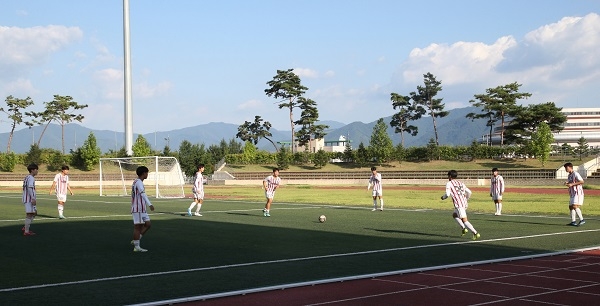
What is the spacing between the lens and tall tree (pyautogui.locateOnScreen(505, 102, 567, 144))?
320 ft

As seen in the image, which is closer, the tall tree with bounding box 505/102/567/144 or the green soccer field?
the green soccer field

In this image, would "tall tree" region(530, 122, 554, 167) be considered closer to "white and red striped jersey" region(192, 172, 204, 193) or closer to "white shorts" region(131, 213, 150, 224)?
"white and red striped jersey" region(192, 172, 204, 193)

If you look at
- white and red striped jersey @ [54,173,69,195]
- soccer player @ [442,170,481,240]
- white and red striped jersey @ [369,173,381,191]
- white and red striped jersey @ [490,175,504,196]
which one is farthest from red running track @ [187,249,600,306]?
white and red striped jersey @ [54,173,69,195]

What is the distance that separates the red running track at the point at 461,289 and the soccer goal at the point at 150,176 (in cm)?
3468

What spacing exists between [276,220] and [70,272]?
12471 millimetres

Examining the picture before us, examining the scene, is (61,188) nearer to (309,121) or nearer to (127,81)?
(127,81)

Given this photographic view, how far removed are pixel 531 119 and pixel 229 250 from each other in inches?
3550

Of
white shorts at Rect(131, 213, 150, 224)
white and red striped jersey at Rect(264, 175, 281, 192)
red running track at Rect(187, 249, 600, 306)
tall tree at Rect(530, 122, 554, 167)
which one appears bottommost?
red running track at Rect(187, 249, 600, 306)

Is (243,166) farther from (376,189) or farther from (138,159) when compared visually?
(376,189)

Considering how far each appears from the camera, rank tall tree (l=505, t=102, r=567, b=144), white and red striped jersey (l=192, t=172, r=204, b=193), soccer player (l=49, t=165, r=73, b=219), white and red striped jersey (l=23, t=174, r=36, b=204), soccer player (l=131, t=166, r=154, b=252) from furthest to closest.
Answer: tall tree (l=505, t=102, r=567, b=144) → white and red striped jersey (l=192, t=172, r=204, b=193) → soccer player (l=49, t=165, r=73, b=219) → white and red striped jersey (l=23, t=174, r=36, b=204) → soccer player (l=131, t=166, r=154, b=252)

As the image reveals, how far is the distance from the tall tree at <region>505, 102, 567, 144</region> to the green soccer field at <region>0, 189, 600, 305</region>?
7597cm

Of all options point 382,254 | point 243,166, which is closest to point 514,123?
point 243,166

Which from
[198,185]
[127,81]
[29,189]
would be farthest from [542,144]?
[29,189]

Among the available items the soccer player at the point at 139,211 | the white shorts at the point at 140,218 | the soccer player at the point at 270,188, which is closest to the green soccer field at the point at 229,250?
the soccer player at the point at 139,211
